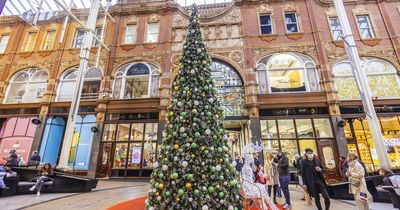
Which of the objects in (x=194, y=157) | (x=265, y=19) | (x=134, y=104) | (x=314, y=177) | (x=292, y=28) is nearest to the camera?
(x=194, y=157)

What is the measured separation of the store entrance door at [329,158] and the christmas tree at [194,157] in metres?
9.60

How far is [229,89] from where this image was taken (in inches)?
517

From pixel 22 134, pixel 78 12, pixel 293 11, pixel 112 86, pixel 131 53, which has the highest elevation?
pixel 78 12

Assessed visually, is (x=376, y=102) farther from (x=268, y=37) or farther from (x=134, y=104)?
(x=134, y=104)

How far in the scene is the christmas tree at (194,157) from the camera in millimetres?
3260

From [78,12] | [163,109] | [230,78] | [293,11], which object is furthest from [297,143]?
[78,12]

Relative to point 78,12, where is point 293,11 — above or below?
below

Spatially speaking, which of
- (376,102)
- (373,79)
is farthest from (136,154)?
(373,79)

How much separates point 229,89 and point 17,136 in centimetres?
1484

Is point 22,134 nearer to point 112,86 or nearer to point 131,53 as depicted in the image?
point 112,86

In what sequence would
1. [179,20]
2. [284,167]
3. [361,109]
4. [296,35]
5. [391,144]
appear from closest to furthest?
1. [284,167]
2. [391,144]
3. [361,109]
4. [296,35]
5. [179,20]

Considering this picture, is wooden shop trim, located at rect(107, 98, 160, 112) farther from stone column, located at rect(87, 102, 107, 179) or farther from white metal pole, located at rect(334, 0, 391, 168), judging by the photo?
white metal pole, located at rect(334, 0, 391, 168)

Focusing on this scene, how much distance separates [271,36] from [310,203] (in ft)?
36.9

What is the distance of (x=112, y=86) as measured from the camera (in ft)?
44.9
